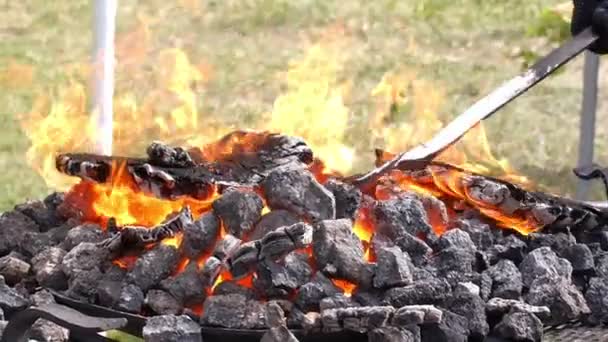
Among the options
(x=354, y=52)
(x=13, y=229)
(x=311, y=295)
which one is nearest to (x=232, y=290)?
(x=311, y=295)

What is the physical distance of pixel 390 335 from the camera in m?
2.25

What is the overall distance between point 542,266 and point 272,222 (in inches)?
22.9

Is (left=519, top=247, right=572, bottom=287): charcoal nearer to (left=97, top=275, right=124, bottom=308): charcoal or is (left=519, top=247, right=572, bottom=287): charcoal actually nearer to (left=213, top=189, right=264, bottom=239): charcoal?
(left=213, top=189, right=264, bottom=239): charcoal

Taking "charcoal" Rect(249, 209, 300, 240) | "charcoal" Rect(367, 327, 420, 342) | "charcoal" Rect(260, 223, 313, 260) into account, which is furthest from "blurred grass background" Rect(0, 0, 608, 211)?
"charcoal" Rect(367, 327, 420, 342)

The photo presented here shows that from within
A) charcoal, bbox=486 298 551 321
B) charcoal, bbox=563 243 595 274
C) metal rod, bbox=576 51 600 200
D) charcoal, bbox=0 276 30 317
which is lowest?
charcoal, bbox=0 276 30 317

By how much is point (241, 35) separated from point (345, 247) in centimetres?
453

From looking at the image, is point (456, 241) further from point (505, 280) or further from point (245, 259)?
point (245, 259)

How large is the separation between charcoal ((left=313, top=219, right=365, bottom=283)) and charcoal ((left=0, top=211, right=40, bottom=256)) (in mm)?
781

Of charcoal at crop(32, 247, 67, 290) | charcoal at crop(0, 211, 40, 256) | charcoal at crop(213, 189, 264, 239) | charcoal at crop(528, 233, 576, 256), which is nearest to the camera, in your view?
charcoal at crop(213, 189, 264, 239)

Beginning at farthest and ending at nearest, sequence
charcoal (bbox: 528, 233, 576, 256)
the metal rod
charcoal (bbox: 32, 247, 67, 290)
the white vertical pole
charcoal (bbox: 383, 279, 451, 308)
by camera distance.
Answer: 1. the metal rod
2. the white vertical pole
3. charcoal (bbox: 528, 233, 576, 256)
4. charcoal (bbox: 32, 247, 67, 290)
5. charcoal (bbox: 383, 279, 451, 308)

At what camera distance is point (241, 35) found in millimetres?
6801

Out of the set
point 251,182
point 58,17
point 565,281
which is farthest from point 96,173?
point 58,17

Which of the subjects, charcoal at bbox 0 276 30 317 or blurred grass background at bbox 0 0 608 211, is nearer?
charcoal at bbox 0 276 30 317

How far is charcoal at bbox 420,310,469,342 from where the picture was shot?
2.30 m
